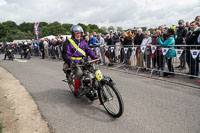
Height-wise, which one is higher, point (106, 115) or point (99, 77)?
point (99, 77)

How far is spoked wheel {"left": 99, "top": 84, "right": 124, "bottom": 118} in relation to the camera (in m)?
3.51

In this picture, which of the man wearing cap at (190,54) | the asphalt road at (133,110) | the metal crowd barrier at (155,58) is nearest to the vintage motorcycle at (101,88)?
the asphalt road at (133,110)

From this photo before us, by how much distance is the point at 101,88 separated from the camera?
392 centimetres

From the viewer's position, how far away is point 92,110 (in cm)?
421

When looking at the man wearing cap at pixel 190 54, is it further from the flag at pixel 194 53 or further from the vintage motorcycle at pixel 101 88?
the vintage motorcycle at pixel 101 88

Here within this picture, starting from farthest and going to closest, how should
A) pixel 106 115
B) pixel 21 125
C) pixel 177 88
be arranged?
pixel 177 88
pixel 106 115
pixel 21 125

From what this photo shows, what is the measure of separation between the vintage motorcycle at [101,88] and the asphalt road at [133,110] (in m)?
0.22

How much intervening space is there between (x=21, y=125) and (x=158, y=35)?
6608mm

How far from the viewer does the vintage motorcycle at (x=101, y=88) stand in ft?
11.8

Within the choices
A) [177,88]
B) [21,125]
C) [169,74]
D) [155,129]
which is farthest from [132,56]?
[21,125]

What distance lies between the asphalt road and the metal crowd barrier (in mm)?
1239

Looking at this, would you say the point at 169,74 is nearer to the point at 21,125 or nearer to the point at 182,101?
the point at 182,101

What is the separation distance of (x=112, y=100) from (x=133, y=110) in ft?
2.26

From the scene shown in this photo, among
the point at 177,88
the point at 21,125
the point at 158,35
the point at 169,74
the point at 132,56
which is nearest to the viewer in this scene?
the point at 21,125
